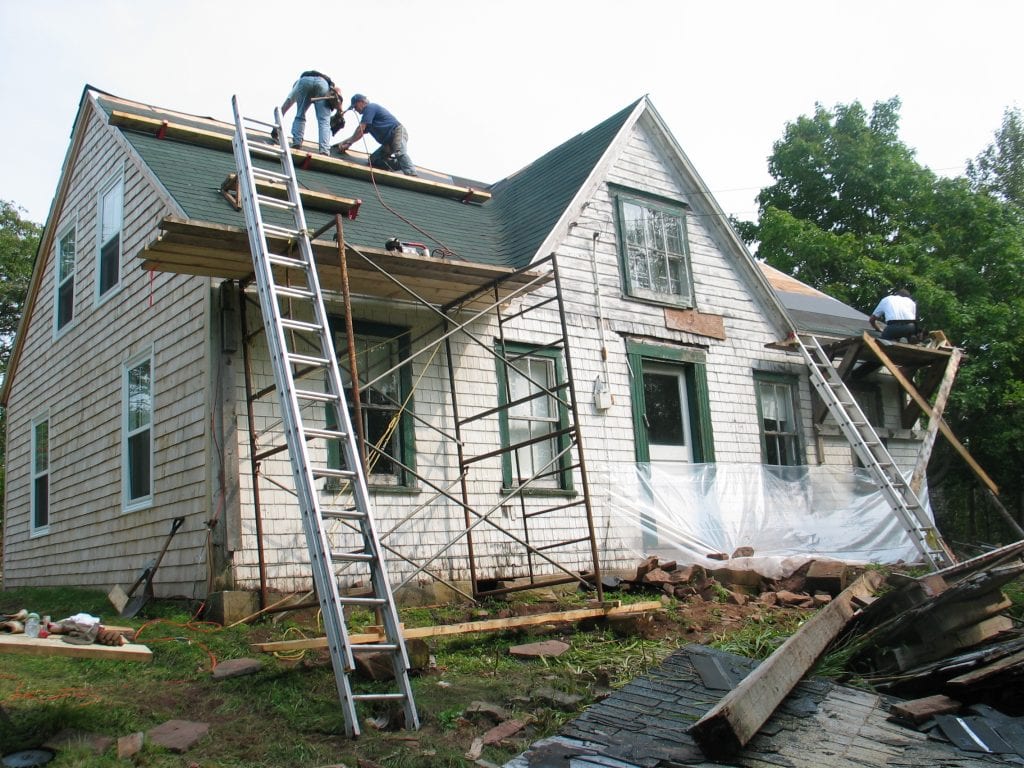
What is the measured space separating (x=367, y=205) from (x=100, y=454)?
4323 mm

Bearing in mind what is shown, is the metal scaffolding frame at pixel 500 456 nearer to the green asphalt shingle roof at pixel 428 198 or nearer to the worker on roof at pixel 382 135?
the green asphalt shingle roof at pixel 428 198

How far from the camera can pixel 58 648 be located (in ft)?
15.6

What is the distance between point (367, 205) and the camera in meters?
11.6

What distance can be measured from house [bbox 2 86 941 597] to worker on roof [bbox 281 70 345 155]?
1.07 m

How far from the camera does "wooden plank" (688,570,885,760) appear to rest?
15.9ft

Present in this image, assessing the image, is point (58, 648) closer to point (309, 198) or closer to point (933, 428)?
point (309, 198)

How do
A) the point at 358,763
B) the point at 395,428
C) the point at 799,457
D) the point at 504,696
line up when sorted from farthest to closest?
the point at 799,457 → the point at 395,428 → the point at 504,696 → the point at 358,763

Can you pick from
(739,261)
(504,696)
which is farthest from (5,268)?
(504,696)

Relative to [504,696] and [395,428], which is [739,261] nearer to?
[395,428]

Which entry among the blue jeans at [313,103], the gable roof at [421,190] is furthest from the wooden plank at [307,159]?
the blue jeans at [313,103]

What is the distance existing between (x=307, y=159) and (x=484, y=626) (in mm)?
6605

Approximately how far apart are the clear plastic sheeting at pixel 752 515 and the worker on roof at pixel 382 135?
554cm

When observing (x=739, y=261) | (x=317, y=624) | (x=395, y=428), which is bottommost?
(x=317, y=624)

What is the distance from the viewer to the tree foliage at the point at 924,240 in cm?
1903
